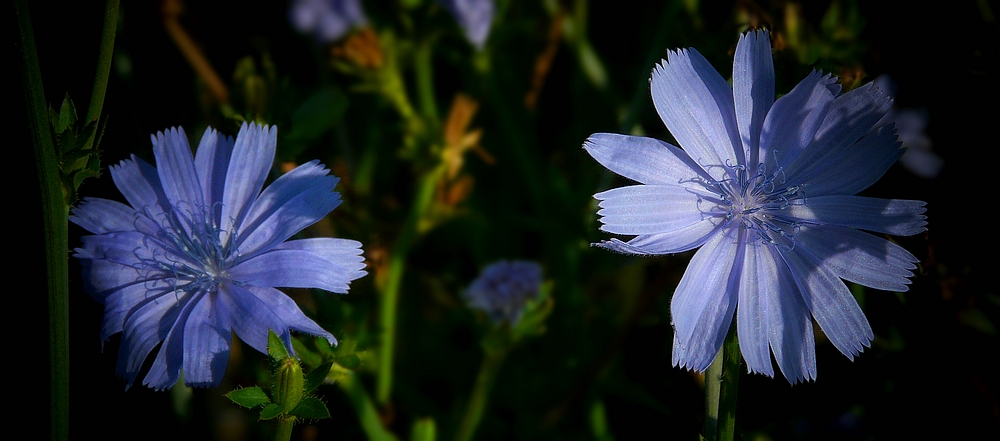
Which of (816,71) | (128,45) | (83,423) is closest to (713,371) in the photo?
(816,71)

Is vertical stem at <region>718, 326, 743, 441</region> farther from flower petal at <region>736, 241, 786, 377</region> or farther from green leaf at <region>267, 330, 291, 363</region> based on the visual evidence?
green leaf at <region>267, 330, 291, 363</region>

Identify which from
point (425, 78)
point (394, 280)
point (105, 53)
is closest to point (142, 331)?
point (105, 53)

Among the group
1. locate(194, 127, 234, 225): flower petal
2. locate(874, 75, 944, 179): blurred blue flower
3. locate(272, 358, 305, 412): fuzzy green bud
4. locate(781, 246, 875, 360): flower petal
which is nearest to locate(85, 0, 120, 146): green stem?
locate(194, 127, 234, 225): flower petal

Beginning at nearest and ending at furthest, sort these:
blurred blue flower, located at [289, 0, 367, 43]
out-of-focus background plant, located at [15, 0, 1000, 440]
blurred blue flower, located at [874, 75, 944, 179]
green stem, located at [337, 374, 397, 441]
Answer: out-of-focus background plant, located at [15, 0, 1000, 440] < green stem, located at [337, 374, 397, 441] < blurred blue flower, located at [874, 75, 944, 179] < blurred blue flower, located at [289, 0, 367, 43]

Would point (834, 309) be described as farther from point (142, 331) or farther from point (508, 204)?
point (508, 204)

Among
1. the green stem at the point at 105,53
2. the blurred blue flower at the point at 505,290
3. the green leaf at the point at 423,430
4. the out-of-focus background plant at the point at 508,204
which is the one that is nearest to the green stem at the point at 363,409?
the out-of-focus background plant at the point at 508,204

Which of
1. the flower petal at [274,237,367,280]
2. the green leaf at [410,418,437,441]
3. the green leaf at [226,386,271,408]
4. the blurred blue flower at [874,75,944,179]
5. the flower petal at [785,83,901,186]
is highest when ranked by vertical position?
the blurred blue flower at [874,75,944,179]
